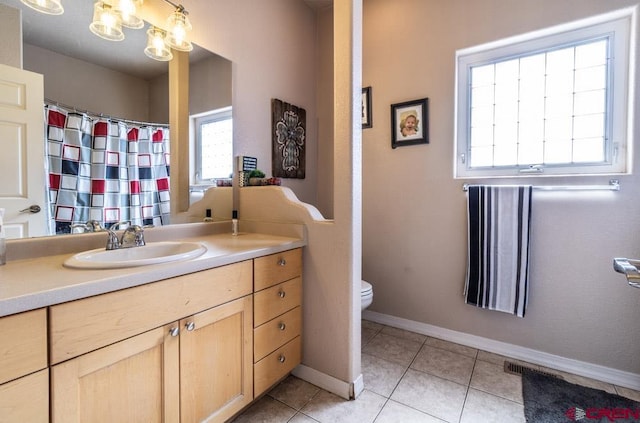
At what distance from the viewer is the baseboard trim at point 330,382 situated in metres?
1.51

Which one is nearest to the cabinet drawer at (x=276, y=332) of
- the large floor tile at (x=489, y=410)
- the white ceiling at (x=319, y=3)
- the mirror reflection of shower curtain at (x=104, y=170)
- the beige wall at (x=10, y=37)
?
the mirror reflection of shower curtain at (x=104, y=170)

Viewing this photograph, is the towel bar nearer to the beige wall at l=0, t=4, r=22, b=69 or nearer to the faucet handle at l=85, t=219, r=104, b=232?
the faucet handle at l=85, t=219, r=104, b=232

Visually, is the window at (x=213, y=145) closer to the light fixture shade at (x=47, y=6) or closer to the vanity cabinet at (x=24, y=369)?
the light fixture shade at (x=47, y=6)

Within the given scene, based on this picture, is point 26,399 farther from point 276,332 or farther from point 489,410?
point 489,410

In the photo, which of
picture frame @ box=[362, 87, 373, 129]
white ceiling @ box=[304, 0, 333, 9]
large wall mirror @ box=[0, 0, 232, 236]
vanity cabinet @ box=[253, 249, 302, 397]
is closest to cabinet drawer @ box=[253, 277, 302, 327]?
vanity cabinet @ box=[253, 249, 302, 397]

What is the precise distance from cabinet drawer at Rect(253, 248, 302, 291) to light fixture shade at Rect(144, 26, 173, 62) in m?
1.19

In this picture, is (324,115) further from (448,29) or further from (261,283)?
(261,283)

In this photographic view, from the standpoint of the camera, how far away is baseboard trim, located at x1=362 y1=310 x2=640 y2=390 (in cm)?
162

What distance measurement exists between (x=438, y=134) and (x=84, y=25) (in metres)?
2.10

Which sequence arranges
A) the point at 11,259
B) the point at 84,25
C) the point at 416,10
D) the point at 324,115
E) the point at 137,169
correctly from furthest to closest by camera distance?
1. the point at 324,115
2. the point at 416,10
3. the point at 137,169
4. the point at 84,25
5. the point at 11,259

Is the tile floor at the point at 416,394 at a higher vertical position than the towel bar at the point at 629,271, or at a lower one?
lower

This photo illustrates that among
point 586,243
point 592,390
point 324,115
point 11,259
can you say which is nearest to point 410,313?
point 592,390

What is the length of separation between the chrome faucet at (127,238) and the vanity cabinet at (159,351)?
1.42 feet

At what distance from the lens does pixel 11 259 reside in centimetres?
107
